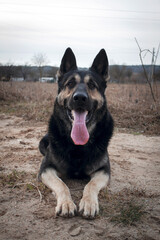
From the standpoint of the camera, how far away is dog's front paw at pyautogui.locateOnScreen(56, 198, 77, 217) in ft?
6.91

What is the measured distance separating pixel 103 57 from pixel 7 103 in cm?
799

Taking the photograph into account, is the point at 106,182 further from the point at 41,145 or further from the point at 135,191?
the point at 41,145

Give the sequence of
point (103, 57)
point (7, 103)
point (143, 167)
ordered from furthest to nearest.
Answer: point (7, 103) → point (143, 167) → point (103, 57)

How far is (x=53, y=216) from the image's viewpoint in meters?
2.14

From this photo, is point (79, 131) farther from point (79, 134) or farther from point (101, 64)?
point (101, 64)

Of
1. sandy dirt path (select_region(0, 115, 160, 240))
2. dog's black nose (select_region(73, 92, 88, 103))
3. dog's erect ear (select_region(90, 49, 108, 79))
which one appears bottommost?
sandy dirt path (select_region(0, 115, 160, 240))

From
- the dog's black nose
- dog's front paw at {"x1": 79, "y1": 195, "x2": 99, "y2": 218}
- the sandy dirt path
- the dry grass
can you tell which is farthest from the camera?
the dry grass

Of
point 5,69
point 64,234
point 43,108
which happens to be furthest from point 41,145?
point 5,69

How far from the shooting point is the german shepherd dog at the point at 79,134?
287 centimetres

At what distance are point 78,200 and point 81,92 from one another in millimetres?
1484

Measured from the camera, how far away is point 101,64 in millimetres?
3637

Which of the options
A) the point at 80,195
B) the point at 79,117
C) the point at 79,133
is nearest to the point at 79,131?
the point at 79,133

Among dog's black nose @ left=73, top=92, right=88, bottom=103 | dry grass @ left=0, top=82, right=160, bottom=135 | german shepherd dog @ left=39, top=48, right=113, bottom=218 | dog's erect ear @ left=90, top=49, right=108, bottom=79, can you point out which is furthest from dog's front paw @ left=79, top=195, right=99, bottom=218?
dry grass @ left=0, top=82, right=160, bottom=135

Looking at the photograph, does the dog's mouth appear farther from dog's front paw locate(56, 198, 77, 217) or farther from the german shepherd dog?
dog's front paw locate(56, 198, 77, 217)
